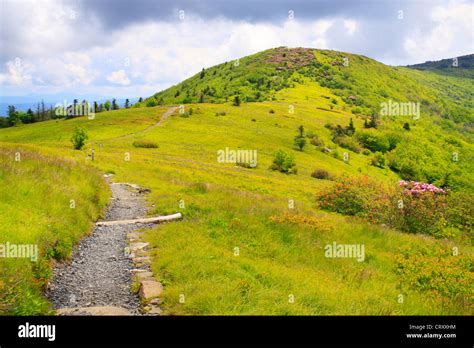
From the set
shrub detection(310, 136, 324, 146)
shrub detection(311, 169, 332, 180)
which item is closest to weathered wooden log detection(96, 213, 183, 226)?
shrub detection(311, 169, 332, 180)

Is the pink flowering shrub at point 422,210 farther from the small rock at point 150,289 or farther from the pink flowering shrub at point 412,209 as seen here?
the small rock at point 150,289

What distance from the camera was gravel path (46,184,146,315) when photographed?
27.1ft

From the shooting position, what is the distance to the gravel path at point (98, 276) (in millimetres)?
8273

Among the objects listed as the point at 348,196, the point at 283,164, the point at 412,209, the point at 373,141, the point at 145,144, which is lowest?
the point at 412,209

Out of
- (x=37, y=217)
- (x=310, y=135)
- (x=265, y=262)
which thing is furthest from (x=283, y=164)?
(x=37, y=217)

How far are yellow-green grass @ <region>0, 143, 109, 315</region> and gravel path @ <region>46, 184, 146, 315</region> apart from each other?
36 centimetres

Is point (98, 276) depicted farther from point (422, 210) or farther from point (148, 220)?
point (422, 210)

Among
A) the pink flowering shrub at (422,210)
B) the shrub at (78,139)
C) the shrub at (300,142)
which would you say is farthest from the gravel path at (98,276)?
the shrub at (300,142)

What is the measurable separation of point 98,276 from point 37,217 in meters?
3.12

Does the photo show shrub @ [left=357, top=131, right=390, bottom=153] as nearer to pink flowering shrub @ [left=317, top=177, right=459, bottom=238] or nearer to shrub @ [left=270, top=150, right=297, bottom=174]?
shrub @ [left=270, top=150, right=297, bottom=174]

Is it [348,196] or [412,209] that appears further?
[348,196]

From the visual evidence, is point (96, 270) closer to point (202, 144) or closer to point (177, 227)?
point (177, 227)

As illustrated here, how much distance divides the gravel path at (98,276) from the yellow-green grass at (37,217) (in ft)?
1.18

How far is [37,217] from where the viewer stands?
11.1m
